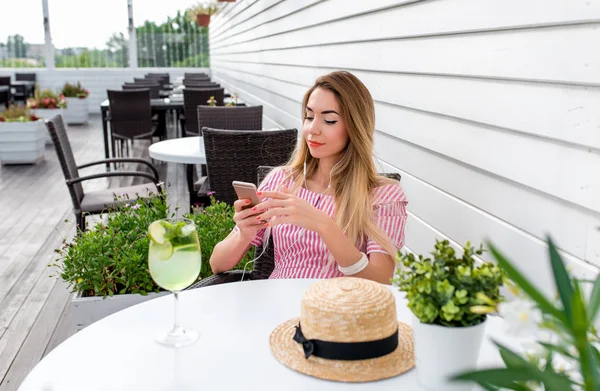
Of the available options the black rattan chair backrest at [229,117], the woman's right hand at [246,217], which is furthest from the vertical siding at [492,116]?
the black rattan chair backrest at [229,117]

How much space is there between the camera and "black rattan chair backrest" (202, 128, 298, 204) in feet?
10.3

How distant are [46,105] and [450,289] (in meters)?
10.1

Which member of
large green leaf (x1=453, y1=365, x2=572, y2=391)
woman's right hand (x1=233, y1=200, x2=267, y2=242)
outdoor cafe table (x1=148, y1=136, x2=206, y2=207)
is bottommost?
outdoor cafe table (x1=148, y1=136, x2=206, y2=207)

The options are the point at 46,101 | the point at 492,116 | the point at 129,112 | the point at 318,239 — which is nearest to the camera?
the point at 492,116

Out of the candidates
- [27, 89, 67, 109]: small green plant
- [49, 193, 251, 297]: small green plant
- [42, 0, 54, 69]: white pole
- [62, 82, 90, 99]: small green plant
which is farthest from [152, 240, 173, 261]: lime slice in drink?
[42, 0, 54, 69]: white pole

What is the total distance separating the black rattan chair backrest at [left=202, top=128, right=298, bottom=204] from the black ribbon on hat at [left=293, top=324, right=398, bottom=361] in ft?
6.80

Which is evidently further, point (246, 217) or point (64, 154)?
point (64, 154)

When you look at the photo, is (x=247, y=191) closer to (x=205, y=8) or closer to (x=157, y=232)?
(x=157, y=232)

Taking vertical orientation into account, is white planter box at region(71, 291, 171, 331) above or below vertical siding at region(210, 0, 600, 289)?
below

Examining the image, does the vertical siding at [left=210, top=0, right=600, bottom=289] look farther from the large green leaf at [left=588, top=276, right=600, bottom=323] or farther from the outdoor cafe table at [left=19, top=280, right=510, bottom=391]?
the large green leaf at [left=588, top=276, right=600, bottom=323]

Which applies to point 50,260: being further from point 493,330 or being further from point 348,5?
point 493,330

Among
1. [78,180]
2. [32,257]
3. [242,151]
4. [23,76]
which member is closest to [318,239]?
[242,151]

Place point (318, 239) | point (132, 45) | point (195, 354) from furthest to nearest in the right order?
point (132, 45) → point (318, 239) → point (195, 354)

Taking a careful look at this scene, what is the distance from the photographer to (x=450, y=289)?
96 centimetres
